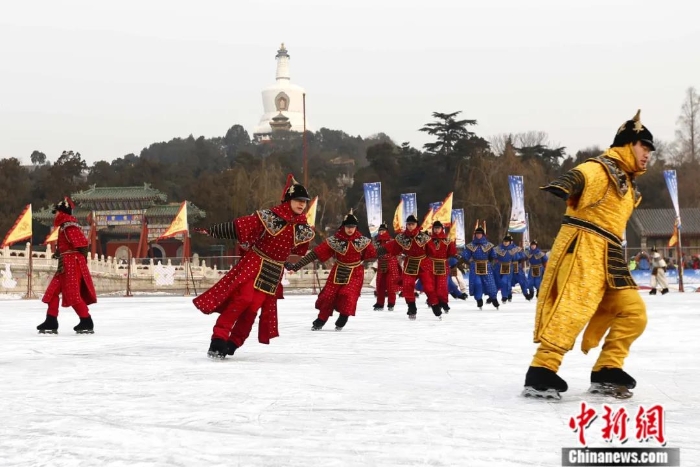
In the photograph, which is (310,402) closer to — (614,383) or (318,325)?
(614,383)

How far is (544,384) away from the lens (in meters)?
5.44

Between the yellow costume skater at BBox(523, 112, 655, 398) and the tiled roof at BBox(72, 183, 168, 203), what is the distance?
2235 inches

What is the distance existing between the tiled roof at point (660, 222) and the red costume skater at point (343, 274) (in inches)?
1707

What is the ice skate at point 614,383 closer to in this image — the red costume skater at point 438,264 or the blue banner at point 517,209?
the red costume skater at point 438,264

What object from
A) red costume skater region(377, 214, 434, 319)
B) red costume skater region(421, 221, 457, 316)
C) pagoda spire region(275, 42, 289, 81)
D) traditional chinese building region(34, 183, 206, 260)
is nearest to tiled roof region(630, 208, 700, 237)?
traditional chinese building region(34, 183, 206, 260)

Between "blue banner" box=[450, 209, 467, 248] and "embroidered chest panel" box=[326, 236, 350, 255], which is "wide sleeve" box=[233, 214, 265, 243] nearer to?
"embroidered chest panel" box=[326, 236, 350, 255]

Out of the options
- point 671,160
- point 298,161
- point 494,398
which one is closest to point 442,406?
point 494,398

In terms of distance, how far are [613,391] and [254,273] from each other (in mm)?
3570

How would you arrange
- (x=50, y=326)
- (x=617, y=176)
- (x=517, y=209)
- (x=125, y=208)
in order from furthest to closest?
1. (x=125, y=208)
2. (x=517, y=209)
3. (x=50, y=326)
4. (x=617, y=176)

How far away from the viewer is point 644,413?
15.2 ft

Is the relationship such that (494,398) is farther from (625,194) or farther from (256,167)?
(256,167)

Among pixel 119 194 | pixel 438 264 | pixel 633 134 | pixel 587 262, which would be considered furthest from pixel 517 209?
pixel 119 194

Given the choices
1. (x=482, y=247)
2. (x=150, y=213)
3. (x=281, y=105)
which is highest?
(x=281, y=105)

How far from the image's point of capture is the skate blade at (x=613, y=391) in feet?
18.0
